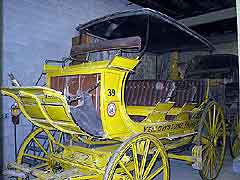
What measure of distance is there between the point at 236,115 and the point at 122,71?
378 cm

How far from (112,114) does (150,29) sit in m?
1.26

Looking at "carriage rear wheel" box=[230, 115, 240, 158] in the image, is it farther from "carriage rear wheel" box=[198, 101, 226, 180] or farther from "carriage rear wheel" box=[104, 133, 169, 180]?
"carriage rear wheel" box=[104, 133, 169, 180]

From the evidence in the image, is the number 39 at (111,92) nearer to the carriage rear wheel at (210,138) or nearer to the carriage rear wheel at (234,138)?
the carriage rear wheel at (210,138)

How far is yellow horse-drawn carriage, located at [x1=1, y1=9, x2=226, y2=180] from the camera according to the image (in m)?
2.54

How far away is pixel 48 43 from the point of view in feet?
16.4

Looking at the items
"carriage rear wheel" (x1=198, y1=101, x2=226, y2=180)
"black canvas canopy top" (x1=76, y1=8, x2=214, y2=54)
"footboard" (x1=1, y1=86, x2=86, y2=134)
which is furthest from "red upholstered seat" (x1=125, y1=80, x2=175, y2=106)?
"footboard" (x1=1, y1=86, x2=86, y2=134)

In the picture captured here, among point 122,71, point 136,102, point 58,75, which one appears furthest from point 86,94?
point 136,102

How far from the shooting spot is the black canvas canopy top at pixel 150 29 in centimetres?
287

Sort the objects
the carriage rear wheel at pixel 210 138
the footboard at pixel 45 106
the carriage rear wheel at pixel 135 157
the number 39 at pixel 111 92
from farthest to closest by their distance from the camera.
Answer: the carriage rear wheel at pixel 210 138, the number 39 at pixel 111 92, the carriage rear wheel at pixel 135 157, the footboard at pixel 45 106

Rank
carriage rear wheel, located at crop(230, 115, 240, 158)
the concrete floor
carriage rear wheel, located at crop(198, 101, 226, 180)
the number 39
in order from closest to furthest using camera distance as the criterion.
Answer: the number 39, carriage rear wheel, located at crop(198, 101, 226, 180), the concrete floor, carriage rear wheel, located at crop(230, 115, 240, 158)

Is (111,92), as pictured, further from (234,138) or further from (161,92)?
(234,138)

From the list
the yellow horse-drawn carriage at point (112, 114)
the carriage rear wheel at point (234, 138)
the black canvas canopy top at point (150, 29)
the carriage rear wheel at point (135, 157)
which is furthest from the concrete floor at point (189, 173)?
the black canvas canopy top at point (150, 29)

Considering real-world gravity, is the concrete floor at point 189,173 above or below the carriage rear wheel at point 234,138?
below

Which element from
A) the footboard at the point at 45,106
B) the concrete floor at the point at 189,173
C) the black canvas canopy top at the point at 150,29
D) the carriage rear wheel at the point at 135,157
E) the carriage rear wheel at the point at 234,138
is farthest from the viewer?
the carriage rear wheel at the point at 234,138
